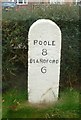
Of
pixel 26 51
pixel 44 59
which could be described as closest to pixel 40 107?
pixel 44 59

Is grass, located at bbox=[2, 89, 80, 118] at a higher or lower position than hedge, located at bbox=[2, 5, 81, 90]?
lower

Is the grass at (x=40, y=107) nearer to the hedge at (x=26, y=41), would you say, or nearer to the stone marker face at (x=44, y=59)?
the stone marker face at (x=44, y=59)

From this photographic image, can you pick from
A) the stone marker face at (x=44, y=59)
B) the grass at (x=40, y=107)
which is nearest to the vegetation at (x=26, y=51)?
the grass at (x=40, y=107)

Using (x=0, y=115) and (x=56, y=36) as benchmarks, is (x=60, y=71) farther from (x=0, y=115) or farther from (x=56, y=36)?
(x=0, y=115)

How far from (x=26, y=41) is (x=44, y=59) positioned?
1.90ft

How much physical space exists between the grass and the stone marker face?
0.53ft

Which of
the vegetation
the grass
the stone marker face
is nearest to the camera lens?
the grass

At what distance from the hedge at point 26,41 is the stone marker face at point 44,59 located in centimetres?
47

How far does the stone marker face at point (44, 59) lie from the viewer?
4930mm

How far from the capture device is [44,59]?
498cm

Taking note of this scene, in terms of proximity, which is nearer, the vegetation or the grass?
the grass

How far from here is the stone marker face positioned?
4930mm

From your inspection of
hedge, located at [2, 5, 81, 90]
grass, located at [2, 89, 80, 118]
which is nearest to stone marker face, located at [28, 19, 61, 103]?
grass, located at [2, 89, 80, 118]

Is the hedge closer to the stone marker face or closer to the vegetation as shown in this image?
the vegetation
